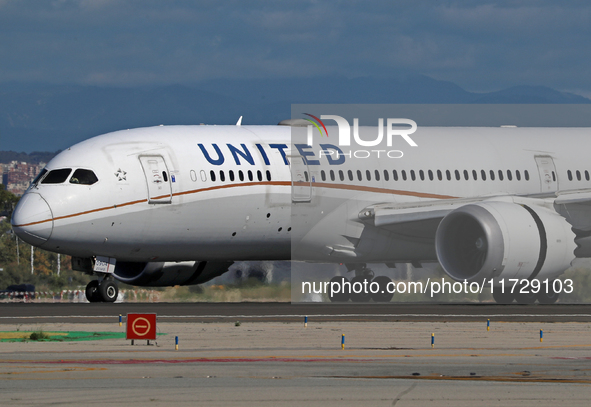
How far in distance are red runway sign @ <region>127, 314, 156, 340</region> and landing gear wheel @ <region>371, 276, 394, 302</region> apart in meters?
15.2

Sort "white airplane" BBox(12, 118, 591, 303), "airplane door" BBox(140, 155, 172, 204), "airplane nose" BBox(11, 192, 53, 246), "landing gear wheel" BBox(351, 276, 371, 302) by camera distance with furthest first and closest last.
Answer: "landing gear wheel" BBox(351, 276, 371, 302)
"airplane door" BBox(140, 155, 172, 204)
"white airplane" BBox(12, 118, 591, 303)
"airplane nose" BBox(11, 192, 53, 246)

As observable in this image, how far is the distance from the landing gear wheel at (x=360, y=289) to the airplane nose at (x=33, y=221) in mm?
9803

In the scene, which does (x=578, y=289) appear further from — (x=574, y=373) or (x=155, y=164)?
(x=574, y=373)

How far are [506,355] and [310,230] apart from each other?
12600 mm

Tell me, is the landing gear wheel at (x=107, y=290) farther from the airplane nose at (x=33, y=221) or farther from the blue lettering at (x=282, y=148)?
the blue lettering at (x=282, y=148)

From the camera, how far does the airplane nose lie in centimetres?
2286

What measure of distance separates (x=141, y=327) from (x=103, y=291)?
9.66m

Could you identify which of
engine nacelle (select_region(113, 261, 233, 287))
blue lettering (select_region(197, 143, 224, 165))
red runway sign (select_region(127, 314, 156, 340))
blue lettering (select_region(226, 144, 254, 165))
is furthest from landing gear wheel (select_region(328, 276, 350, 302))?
red runway sign (select_region(127, 314, 156, 340))

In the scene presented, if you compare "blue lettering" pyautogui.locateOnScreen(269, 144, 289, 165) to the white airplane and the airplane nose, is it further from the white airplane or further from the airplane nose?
the airplane nose

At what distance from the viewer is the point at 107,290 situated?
24.9 m

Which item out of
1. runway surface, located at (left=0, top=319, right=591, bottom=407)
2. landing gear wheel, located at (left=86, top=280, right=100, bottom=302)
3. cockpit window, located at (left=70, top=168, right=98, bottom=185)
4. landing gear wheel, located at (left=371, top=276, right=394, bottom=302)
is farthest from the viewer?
landing gear wheel, located at (left=371, top=276, right=394, bottom=302)

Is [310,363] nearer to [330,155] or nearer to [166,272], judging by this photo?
[330,155]

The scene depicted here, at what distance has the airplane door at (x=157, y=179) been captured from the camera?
24.3 metres

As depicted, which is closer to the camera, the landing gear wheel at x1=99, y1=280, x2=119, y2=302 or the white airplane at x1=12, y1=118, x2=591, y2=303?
the white airplane at x1=12, y1=118, x2=591, y2=303
